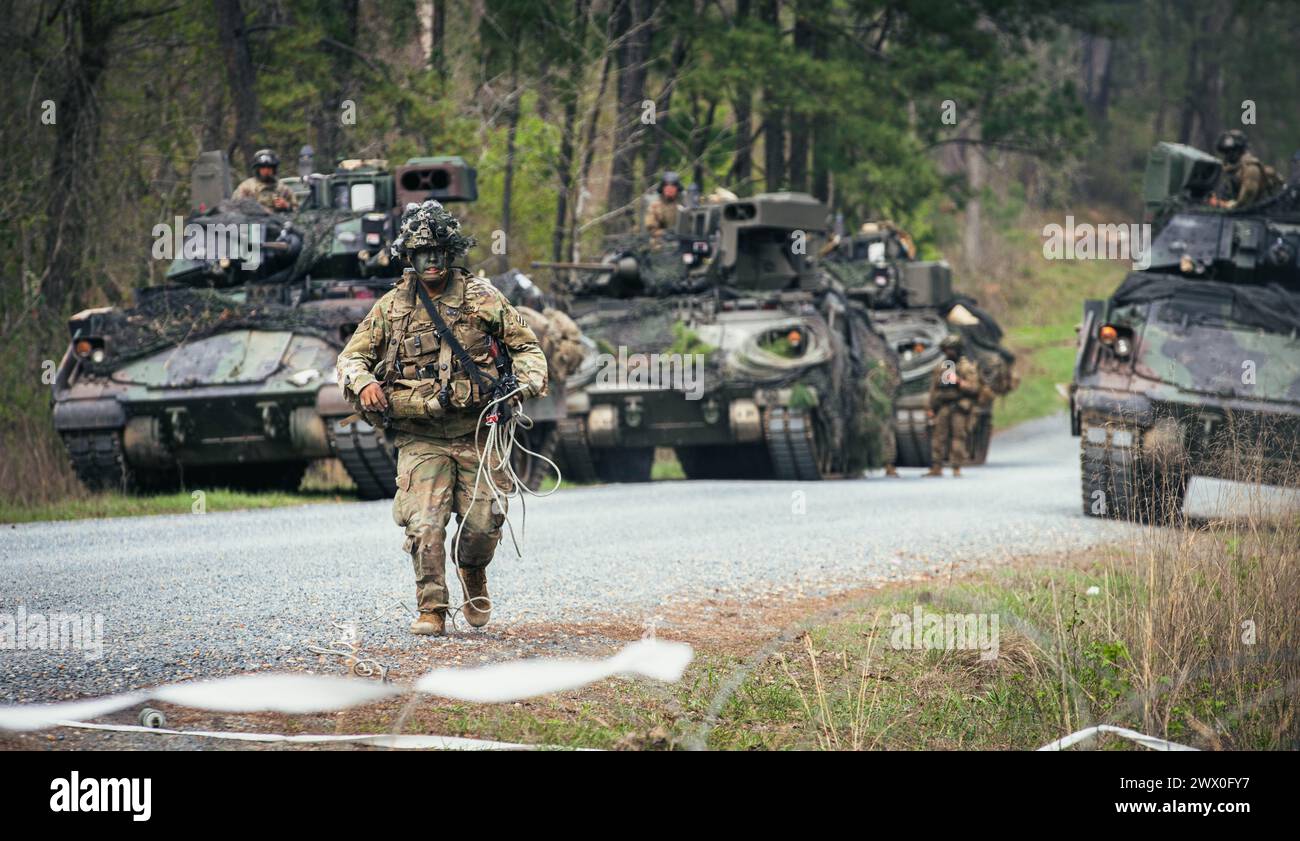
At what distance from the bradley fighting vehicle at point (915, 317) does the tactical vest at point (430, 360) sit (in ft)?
53.0

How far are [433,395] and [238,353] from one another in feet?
29.3

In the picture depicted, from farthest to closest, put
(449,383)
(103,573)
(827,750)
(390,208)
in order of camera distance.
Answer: (390,208)
(103,573)
(449,383)
(827,750)

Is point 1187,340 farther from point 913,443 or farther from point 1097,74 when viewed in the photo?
point 1097,74

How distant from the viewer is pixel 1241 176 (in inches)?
674

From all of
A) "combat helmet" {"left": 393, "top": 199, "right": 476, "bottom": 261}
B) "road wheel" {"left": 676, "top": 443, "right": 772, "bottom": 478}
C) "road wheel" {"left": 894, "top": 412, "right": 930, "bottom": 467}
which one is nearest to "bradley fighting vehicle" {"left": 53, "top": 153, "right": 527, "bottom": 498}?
"road wheel" {"left": 676, "top": 443, "right": 772, "bottom": 478}

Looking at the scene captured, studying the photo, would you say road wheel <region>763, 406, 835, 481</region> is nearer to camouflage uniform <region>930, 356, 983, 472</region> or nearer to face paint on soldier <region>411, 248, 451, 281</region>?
camouflage uniform <region>930, 356, 983, 472</region>

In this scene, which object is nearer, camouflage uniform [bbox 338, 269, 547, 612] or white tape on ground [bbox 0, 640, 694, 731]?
white tape on ground [bbox 0, 640, 694, 731]

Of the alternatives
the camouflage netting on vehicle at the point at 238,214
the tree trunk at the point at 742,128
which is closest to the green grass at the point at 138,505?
the camouflage netting on vehicle at the point at 238,214

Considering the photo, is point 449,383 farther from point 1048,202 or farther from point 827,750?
point 1048,202

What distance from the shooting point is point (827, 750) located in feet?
19.4

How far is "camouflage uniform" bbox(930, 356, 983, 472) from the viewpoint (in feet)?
74.5

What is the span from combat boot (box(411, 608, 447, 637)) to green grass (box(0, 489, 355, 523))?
7141 mm

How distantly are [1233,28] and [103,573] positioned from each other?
47.6m
